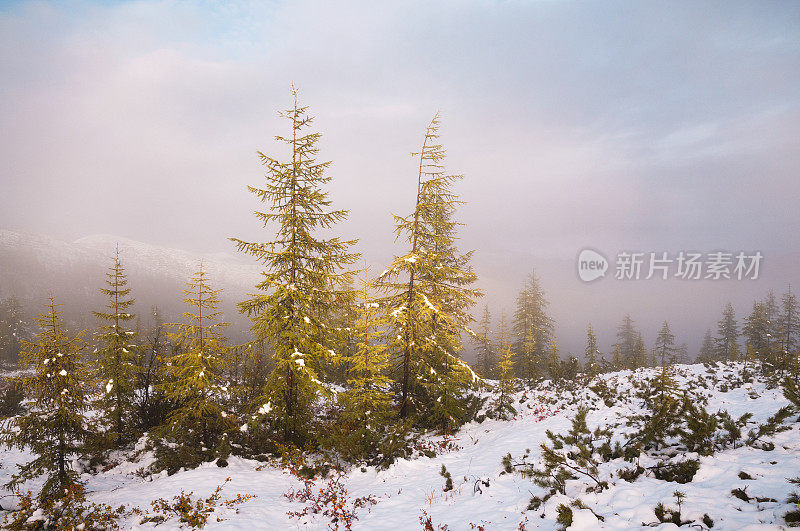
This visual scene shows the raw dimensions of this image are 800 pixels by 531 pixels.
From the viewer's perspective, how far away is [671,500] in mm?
5227

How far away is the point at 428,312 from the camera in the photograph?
13859mm

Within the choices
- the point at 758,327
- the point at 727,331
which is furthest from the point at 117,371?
the point at 727,331

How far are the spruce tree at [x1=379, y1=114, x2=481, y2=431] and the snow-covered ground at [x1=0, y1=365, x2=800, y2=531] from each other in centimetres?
193

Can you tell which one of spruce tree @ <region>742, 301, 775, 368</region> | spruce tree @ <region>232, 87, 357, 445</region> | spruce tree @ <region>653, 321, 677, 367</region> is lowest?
spruce tree @ <region>653, 321, 677, 367</region>

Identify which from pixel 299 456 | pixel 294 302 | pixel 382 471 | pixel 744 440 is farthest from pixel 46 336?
pixel 744 440

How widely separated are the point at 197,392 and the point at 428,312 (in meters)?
9.96

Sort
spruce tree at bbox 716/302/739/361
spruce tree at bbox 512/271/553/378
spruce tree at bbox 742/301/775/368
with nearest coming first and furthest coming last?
spruce tree at bbox 512/271/553/378 < spruce tree at bbox 742/301/775/368 < spruce tree at bbox 716/302/739/361

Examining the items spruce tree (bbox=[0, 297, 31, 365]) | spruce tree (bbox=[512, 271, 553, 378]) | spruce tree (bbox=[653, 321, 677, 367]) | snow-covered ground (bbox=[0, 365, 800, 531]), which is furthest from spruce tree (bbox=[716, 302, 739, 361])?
spruce tree (bbox=[0, 297, 31, 365])

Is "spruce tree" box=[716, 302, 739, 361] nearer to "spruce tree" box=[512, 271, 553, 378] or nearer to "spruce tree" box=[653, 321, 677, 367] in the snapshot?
"spruce tree" box=[653, 321, 677, 367]

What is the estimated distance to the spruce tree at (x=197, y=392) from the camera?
39.6 ft

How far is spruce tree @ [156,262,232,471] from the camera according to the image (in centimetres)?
1208

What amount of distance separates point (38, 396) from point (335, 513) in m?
11.6

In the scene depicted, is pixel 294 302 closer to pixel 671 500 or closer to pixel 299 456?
pixel 299 456

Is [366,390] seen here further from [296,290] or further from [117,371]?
[117,371]
